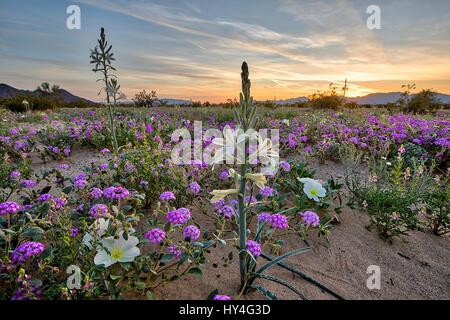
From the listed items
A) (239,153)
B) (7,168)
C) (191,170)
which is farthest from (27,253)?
(7,168)

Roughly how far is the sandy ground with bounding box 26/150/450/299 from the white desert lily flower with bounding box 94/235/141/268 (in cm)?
39

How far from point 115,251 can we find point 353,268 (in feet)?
6.77

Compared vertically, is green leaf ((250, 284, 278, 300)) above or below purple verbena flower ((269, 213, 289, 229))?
below

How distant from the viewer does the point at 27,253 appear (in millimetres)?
1712

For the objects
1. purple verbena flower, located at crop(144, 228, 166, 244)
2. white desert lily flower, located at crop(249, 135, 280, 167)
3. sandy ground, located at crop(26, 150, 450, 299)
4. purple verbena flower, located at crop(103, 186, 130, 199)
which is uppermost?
white desert lily flower, located at crop(249, 135, 280, 167)

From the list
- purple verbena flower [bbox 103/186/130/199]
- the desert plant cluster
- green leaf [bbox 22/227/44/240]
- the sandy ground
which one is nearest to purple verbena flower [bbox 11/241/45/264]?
the desert plant cluster

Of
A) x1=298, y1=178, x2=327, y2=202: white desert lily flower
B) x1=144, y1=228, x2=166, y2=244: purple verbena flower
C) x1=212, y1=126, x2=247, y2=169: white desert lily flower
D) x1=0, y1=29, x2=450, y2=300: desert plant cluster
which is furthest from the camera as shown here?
x1=298, y1=178, x2=327, y2=202: white desert lily flower

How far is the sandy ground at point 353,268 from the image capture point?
2139mm

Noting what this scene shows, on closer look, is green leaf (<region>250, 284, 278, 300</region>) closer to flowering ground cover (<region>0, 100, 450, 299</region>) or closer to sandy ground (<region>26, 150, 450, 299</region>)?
flowering ground cover (<region>0, 100, 450, 299</region>)

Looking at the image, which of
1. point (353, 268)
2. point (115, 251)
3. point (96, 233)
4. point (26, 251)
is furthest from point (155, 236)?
point (353, 268)

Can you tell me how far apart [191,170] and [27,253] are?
216 cm

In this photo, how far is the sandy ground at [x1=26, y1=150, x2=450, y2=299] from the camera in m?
2.14

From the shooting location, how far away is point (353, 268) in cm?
251
